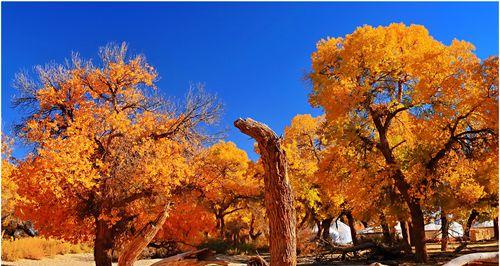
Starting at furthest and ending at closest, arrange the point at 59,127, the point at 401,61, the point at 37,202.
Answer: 1. the point at 401,61
2. the point at 59,127
3. the point at 37,202

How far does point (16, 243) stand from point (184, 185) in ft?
35.5

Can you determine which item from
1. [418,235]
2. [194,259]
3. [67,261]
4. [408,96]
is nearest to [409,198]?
[418,235]

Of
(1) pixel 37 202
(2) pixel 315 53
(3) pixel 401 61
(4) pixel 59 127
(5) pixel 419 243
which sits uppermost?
(2) pixel 315 53

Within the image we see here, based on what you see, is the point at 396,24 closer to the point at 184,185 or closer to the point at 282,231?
the point at 184,185

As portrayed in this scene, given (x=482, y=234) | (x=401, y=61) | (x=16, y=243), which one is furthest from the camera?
(x=482, y=234)

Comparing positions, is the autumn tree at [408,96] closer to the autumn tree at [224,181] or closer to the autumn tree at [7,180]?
the autumn tree at [224,181]

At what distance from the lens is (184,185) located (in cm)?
1677

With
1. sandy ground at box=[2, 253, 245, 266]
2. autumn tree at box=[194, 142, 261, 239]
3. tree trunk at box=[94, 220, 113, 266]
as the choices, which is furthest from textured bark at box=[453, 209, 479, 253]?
tree trunk at box=[94, 220, 113, 266]

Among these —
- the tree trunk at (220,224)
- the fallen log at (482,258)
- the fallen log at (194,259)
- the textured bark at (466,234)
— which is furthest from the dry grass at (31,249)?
the textured bark at (466,234)

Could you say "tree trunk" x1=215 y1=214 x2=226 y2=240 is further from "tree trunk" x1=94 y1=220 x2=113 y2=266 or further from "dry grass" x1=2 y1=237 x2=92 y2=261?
"tree trunk" x1=94 y1=220 x2=113 y2=266

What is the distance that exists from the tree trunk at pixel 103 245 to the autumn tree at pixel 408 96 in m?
9.39

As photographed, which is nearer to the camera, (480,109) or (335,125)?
(480,109)

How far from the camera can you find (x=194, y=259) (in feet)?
26.0

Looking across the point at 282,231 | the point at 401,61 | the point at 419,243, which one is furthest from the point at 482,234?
the point at 282,231
